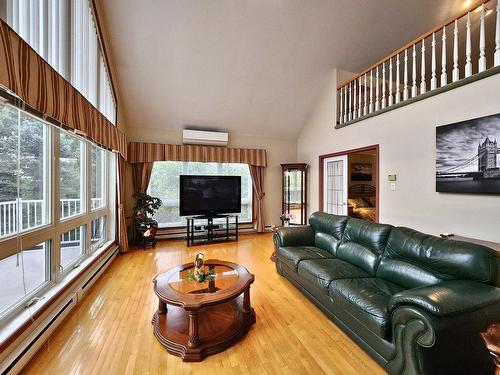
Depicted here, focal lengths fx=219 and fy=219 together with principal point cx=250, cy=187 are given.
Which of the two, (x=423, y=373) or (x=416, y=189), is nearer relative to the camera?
(x=423, y=373)

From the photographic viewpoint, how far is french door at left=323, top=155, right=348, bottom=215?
4445 mm

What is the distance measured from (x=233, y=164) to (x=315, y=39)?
3.13 m

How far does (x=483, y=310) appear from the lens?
1.31 metres

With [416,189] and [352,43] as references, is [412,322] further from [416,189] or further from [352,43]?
[352,43]

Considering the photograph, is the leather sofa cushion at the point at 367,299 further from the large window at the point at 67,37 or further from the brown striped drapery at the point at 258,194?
the brown striped drapery at the point at 258,194

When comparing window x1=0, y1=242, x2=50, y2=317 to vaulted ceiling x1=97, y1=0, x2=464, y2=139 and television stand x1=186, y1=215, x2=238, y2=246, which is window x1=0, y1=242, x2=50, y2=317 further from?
vaulted ceiling x1=97, y1=0, x2=464, y2=139

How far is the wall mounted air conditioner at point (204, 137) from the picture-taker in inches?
195

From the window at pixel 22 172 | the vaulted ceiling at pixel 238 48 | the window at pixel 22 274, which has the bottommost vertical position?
the window at pixel 22 274

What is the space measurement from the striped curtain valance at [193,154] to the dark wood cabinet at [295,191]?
2.22 feet

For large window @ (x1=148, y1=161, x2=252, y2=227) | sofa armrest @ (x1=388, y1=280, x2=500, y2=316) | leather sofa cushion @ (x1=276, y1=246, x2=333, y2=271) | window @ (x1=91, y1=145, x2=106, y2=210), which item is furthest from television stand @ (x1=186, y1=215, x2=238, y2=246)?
sofa armrest @ (x1=388, y1=280, x2=500, y2=316)

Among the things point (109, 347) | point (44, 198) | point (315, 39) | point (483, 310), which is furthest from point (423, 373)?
point (315, 39)

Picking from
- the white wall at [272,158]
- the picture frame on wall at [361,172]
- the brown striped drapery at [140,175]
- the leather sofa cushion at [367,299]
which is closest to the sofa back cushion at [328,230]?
the leather sofa cushion at [367,299]

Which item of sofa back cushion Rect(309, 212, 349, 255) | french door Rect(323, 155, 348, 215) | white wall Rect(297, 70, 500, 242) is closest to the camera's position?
white wall Rect(297, 70, 500, 242)

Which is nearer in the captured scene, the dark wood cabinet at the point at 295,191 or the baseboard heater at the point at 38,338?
the baseboard heater at the point at 38,338
